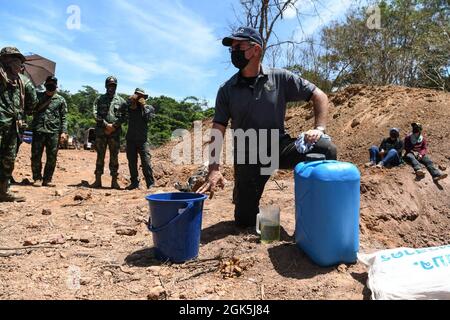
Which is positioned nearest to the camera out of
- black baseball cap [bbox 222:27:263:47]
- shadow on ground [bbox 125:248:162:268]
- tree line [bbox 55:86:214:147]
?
shadow on ground [bbox 125:248:162:268]

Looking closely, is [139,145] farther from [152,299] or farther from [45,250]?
[152,299]

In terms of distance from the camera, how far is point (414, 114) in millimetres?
9383

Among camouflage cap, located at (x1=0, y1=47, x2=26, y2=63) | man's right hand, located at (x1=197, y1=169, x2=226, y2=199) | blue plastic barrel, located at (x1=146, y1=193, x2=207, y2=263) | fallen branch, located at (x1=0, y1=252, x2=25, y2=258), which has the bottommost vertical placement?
fallen branch, located at (x1=0, y1=252, x2=25, y2=258)

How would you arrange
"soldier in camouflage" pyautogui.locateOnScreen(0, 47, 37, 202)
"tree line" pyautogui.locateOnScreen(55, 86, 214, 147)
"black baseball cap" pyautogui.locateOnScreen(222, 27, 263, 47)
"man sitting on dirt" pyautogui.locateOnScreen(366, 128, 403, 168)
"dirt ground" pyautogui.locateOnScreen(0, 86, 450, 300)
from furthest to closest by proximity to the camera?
1. "tree line" pyautogui.locateOnScreen(55, 86, 214, 147)
2. "man sitting on dirt" pyautogui.locateOnScreen(366, 128, 403, 168)
3. "soldier in camouflage" pyautogui.locateOnScreen(0, 47, 37, 202)
4. "black baseball cap" pyautogui.locateOnScreen(222, 27, 263, 47)
5. "dirt ground" pyautogui.locateOnScreen(0, 86, 450, 300)

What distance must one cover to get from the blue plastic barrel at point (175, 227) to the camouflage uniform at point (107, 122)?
14.6 ft

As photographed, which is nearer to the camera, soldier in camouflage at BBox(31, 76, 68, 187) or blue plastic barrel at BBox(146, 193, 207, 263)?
blue plastic barrel at BBox(146, 193, 207, 263)

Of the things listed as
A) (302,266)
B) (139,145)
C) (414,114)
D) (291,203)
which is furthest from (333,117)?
(302,266)

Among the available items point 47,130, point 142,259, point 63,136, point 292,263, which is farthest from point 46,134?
point 292,263

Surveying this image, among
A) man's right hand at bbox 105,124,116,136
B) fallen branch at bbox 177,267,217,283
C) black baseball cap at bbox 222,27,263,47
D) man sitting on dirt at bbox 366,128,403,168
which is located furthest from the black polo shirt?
man sitting on dirt at bbox 366,128,403,168

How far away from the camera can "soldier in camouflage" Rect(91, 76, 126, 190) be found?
715 cm

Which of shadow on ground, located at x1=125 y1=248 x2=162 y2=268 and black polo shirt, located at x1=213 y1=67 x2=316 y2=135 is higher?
black polo shirt, located at x1=213 y1=67 x2=316 y2=135

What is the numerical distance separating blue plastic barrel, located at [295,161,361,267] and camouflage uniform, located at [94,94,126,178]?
16.8 ft

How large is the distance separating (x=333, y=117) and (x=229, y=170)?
3458 mm

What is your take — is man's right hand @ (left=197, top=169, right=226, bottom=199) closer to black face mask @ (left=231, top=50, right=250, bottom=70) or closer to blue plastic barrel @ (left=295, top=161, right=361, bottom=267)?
blue plastic barrel @ (left=295, top=161, right=361, bottom=267)
